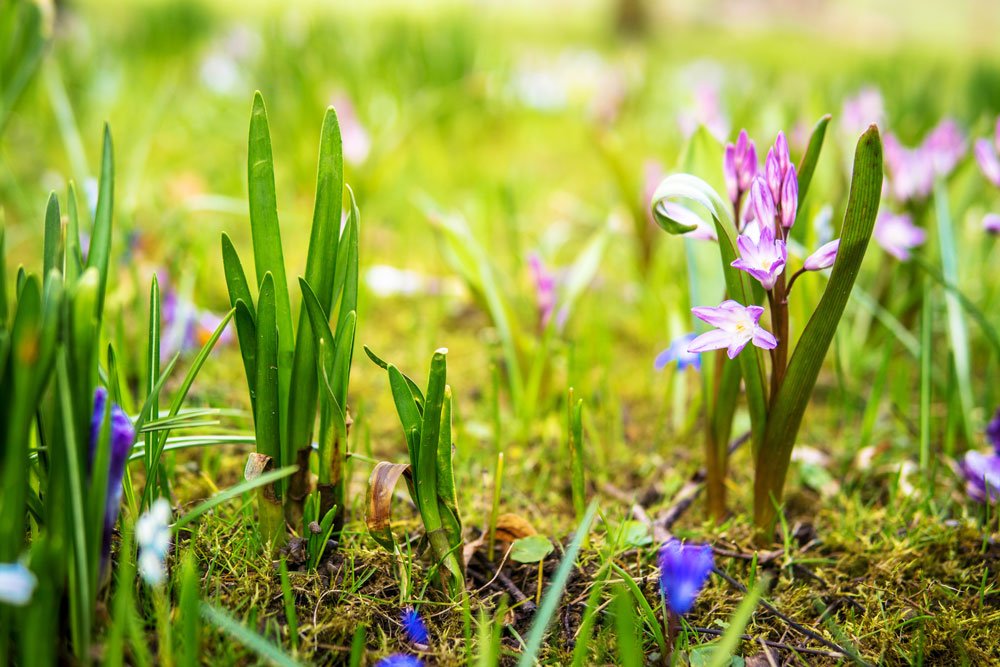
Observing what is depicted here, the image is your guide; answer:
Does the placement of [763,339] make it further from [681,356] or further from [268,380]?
[268,380]

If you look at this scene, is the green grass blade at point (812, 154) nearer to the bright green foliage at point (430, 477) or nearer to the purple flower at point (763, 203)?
the purple flower at point (763, 203)

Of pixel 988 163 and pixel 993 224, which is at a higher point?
pixel 988 163

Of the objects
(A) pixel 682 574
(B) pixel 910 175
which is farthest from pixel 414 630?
(B) pixel 910 175

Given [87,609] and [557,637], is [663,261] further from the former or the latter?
[87,609]

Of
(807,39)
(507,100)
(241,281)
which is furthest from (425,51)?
(807,39)

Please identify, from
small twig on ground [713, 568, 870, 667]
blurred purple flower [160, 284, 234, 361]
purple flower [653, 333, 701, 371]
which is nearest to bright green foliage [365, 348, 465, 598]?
small twig on ground [713, 568, 870, 667]
